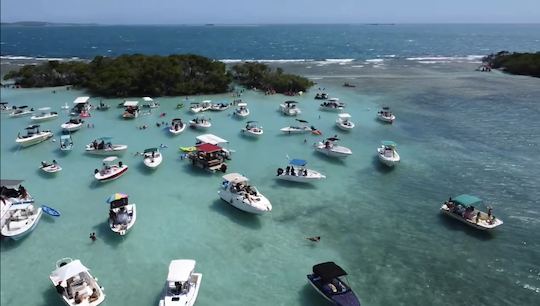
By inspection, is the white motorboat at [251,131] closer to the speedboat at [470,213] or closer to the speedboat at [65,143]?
the speedboat at [65,143]

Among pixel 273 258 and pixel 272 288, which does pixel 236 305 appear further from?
pixel 273 258

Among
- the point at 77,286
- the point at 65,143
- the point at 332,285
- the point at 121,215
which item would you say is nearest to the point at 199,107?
the point at 65,143

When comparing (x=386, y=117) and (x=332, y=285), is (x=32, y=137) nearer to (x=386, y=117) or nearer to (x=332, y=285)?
(x=332, y=285)

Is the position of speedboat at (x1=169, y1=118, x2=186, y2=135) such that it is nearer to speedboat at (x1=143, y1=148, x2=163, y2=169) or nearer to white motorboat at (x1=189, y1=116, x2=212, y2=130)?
white motorboat at (x1=189, y1=116, x2=212, y2=130)

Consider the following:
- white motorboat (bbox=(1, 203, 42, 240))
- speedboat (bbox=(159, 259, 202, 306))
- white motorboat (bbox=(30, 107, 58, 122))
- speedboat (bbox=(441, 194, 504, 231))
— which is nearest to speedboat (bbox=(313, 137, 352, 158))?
speedboat (bbox=(441, 194, 504, 231))

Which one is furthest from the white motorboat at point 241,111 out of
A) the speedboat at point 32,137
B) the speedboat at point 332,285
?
the speedboat at point 332,285

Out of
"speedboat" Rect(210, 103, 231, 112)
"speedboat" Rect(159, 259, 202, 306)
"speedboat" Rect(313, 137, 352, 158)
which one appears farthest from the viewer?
"speedboat" Rect(210, 103, 231, 112)
